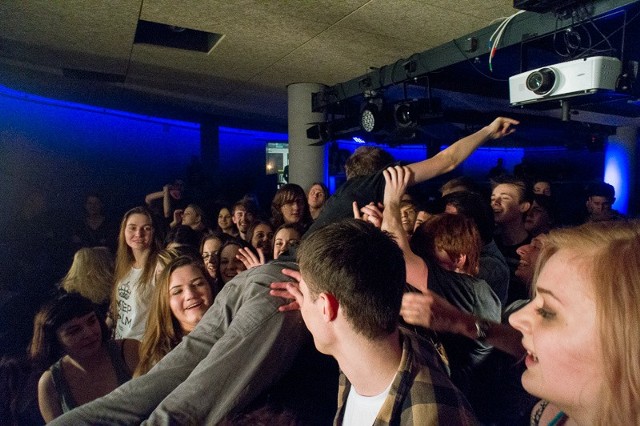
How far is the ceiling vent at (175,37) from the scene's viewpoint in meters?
4.04

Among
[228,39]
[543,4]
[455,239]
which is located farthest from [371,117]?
[455,239]

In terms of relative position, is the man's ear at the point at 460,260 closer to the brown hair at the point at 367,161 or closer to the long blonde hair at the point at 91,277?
the brown hair at the point at 367,161

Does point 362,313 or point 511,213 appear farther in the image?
point 511,213

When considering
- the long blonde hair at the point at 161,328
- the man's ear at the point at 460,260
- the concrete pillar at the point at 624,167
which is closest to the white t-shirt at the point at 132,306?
the long blonde hair at the point at 161,328

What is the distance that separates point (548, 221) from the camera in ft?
10.2

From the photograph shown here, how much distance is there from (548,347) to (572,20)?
2623 mm

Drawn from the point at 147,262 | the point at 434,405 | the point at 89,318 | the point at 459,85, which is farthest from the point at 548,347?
the point at 459,85

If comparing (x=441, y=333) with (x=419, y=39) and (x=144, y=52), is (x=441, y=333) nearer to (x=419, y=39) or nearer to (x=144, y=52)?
(x=419, y=39)

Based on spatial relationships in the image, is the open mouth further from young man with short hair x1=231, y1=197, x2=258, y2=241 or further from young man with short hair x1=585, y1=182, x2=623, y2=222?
young man with short hair x1=585, y1=182, x2=623, y2=222

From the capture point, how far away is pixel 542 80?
2590 millimetres

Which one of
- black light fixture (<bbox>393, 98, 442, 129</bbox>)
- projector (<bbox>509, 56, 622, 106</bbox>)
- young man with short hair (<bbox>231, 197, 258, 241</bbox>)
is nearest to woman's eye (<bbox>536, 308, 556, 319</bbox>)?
projector (<bbox>509, 56, 622, 106</bbox>)

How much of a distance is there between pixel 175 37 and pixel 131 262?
246 centimetres

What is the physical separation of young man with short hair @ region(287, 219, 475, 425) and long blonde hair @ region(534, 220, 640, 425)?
35 centimetres

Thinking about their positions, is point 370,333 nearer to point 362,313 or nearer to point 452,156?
point 362,313
